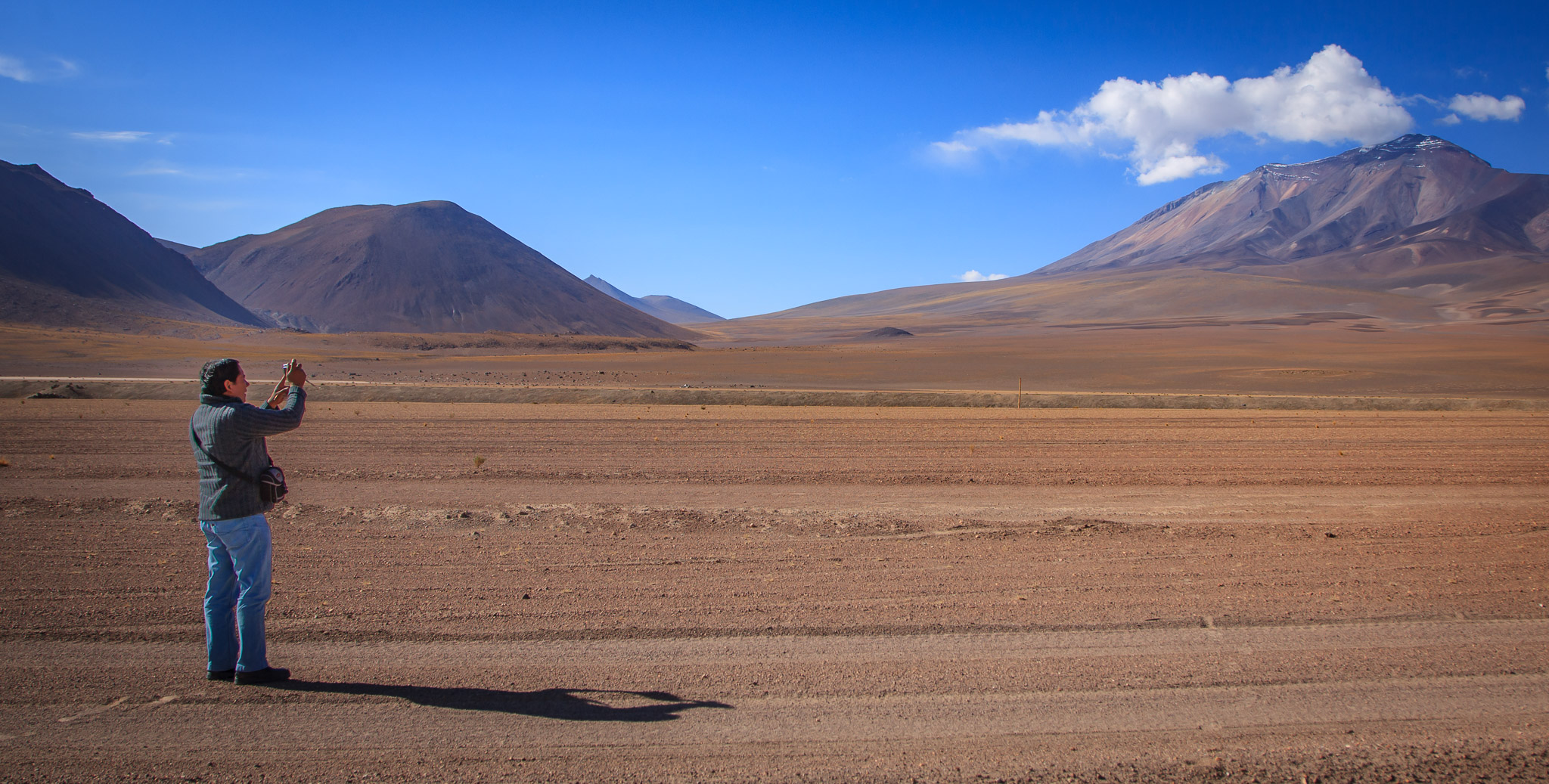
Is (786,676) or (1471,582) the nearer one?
(786,676)

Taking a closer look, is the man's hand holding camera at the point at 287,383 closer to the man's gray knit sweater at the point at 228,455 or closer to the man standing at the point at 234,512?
the man standing at the point at 234,512

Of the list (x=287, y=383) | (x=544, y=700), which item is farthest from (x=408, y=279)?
(x=544, y=700)

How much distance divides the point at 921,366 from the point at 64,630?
51829 mm

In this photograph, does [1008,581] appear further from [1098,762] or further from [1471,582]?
[1471,582]

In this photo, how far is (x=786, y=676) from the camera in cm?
484

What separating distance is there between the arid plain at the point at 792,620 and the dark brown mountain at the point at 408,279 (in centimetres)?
12618

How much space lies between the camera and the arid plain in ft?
13.3

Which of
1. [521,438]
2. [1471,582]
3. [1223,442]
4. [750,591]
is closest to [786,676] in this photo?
[750,591]

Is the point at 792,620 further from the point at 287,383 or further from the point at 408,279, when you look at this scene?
the point at 408,279

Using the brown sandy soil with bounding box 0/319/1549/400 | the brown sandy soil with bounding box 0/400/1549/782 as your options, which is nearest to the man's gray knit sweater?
the brown sandy soil with bounding box 0/400/1549/782

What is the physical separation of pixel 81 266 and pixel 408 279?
177 feet

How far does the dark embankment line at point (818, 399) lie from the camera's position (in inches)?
1014

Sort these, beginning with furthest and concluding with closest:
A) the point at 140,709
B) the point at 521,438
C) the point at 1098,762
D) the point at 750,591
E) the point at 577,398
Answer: the point at 577,398
the point at 521,438
the point at 750,591
the point at 140,709
the point at 1098,762

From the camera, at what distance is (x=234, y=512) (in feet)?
14.5
